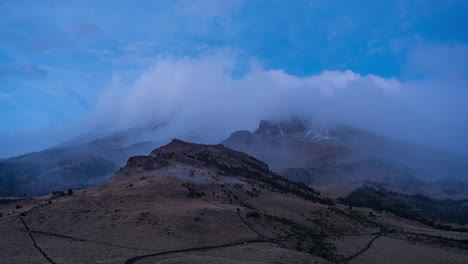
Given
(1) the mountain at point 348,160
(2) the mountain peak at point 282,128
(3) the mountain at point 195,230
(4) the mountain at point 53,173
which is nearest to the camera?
(3) the mountain at point 195,230

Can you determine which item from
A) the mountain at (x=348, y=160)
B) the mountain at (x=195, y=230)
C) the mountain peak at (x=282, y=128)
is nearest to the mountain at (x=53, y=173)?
the mountain at (x=195, y=230)

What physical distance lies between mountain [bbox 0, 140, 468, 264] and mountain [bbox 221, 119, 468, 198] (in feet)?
156

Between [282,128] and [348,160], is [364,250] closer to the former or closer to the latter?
[348,160]

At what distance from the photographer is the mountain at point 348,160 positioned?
10238 cm

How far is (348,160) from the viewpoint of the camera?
126 meters

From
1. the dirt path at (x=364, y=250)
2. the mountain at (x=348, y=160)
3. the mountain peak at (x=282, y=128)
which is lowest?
the dirt path at (x=364, y=250)

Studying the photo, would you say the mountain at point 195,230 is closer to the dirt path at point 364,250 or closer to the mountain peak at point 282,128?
the dirt path at point 364,250

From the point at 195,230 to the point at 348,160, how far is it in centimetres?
11004

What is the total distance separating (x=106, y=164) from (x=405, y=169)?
110 meters

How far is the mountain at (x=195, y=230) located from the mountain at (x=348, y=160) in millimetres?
47488

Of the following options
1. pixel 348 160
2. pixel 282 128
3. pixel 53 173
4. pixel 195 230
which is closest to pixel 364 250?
pixel 195 230

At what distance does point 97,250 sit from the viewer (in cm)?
2225

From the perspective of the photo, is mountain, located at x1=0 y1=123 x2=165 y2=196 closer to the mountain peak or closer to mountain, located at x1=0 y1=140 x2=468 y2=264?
mountain, located at x1=0 y1=140 x2=468 y2=264

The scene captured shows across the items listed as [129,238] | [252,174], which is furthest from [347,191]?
[129,238]
